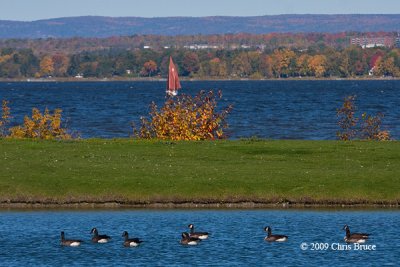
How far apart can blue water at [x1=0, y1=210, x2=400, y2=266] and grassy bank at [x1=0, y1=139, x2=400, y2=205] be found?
1295mm

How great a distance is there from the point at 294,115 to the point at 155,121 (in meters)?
60.2

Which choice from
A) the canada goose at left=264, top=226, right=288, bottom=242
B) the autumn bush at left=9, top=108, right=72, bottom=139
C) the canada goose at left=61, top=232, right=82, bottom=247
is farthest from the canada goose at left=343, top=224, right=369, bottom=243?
the autumn bush at left=9, top=108, right=72, bottom=139

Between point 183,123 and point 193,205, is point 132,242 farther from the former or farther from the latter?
point 183,123

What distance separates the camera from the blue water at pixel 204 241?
28.4 meters

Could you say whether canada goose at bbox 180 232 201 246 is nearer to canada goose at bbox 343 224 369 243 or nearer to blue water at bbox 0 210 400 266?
blue water at bbox 0 210 400 266

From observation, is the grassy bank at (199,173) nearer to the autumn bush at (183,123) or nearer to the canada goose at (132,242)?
the autumn bush at (183,123)

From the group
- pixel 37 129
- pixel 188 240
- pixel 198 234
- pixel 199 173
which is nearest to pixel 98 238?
pixel 188 240

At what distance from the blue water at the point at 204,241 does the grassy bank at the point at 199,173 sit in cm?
130

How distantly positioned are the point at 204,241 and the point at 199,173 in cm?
885

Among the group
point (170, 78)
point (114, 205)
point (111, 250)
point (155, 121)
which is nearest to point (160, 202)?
point (114, 205)

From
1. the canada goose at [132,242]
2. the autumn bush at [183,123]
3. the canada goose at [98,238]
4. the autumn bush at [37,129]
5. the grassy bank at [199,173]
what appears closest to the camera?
the canada goose at [132,242]

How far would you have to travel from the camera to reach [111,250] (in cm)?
2981

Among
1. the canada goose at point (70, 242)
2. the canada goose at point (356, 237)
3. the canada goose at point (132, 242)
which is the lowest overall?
the canada goose at point (70, 242)

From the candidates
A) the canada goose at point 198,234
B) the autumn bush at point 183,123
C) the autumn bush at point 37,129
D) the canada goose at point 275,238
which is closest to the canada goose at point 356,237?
the canada goose at point 275,238
